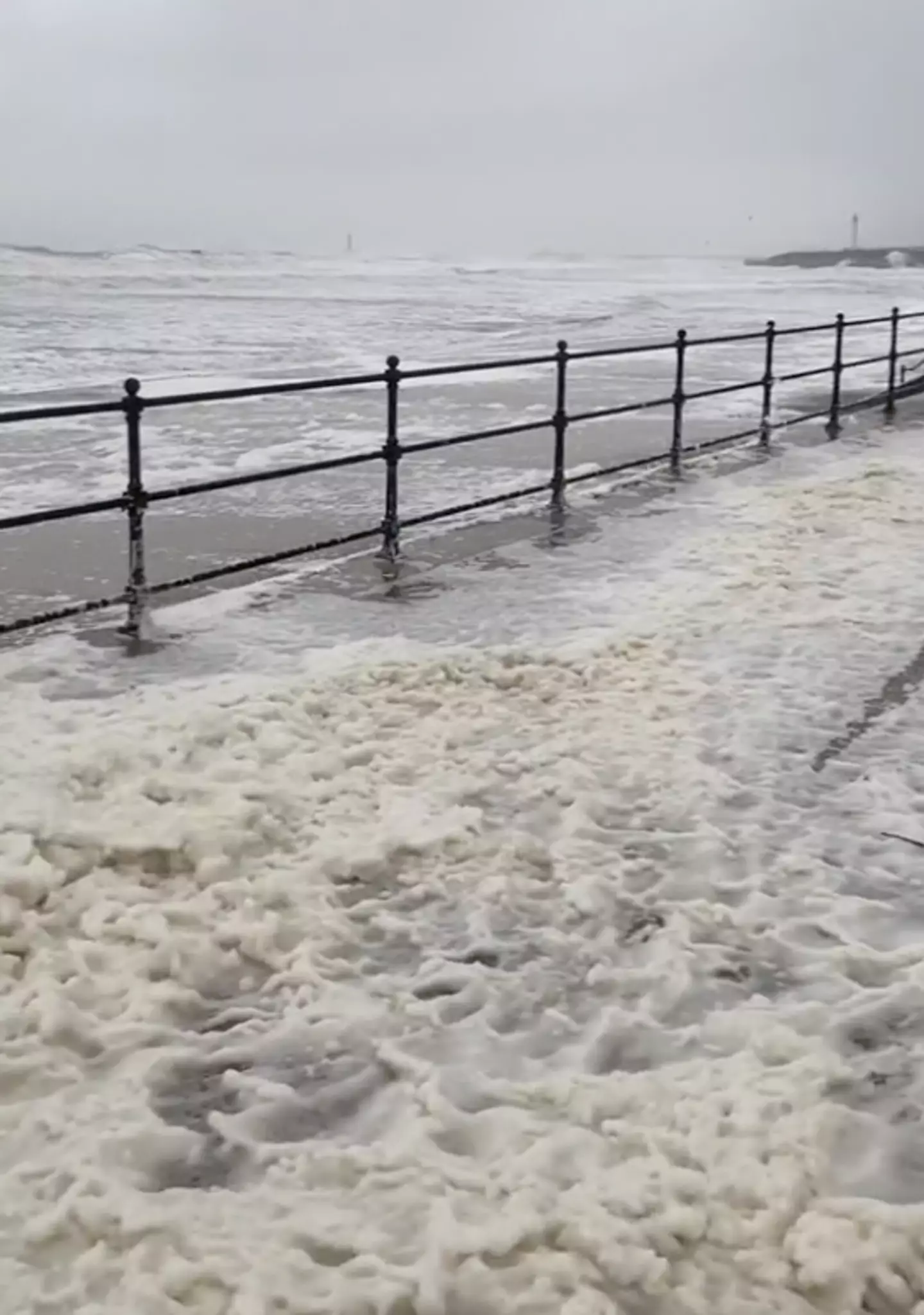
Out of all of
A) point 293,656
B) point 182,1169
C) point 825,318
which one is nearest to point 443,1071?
point 182,1169

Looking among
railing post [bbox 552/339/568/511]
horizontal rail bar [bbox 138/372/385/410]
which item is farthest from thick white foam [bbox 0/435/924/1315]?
railing post [bbox 552/339/568/511]

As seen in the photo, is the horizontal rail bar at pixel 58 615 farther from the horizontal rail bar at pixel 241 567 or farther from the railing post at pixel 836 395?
the railing post at pixel 836 395

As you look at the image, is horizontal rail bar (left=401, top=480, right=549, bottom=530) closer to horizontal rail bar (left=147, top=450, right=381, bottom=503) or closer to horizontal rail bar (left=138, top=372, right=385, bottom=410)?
horizontal rail bar (left=147, top=450, right=381, bottom=503)

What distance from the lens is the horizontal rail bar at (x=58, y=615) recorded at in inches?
220

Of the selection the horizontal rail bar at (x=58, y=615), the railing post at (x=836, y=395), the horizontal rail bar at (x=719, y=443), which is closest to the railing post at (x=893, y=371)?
the railing post at (x=836, y=395)

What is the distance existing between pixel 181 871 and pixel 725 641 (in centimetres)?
303

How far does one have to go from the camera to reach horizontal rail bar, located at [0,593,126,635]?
18.3 feet

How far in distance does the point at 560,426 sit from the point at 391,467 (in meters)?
1.77

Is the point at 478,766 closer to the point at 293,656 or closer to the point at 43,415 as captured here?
the point at 293,656

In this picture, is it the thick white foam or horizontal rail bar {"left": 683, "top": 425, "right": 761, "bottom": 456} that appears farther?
horizontal rail bar {"left": 683, "top": 425, "right": 761, "bottom": 456}

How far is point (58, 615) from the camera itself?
18.4 ft

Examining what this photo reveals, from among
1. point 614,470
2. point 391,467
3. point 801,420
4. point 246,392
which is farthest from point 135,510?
point 801,420

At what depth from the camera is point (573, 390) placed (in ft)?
57.9

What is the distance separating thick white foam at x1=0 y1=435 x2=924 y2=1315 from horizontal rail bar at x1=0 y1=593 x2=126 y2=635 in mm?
607
